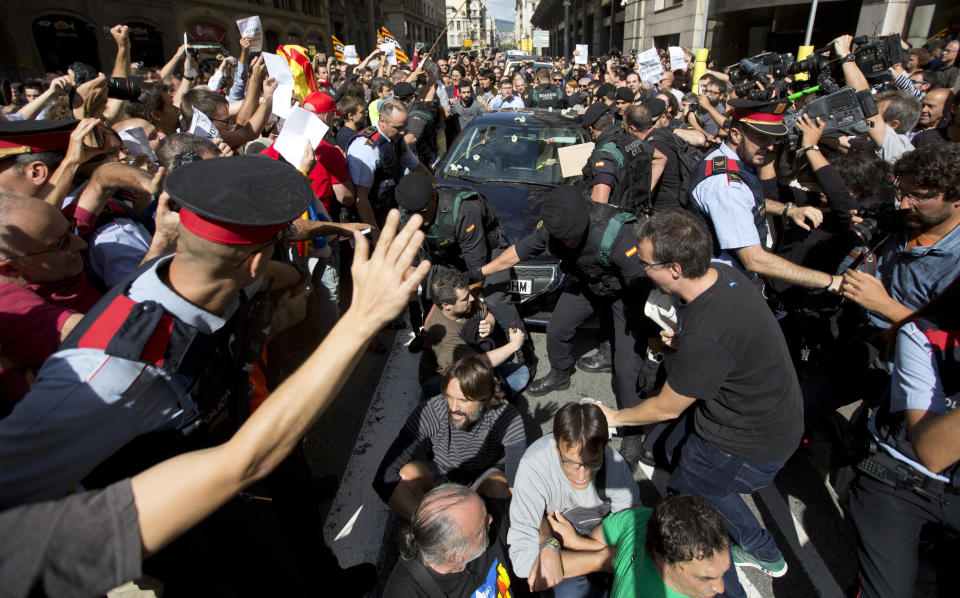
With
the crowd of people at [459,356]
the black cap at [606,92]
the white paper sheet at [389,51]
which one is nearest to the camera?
the crowd of people at [459,356]

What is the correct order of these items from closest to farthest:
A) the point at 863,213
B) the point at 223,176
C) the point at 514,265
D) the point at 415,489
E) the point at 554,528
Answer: the point at 223,176 < the point at 554,528 < the point at 415,489 < the point at 863,213 < the point at 514,265

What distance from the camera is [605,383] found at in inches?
169

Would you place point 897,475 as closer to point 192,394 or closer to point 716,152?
point 716,152

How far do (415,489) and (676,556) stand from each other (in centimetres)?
137

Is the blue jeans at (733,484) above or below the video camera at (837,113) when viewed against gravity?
below

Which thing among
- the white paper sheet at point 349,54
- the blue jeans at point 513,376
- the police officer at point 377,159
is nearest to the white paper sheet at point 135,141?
the police officer at point 377,159

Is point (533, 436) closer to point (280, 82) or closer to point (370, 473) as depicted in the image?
point (370, 473)

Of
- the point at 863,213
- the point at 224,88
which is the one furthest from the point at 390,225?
the point at 224,88

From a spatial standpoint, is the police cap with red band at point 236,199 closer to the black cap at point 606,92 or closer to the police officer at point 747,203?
the police officer at point 747,203

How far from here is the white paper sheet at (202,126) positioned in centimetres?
413

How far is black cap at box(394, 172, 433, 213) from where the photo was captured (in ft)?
11.9

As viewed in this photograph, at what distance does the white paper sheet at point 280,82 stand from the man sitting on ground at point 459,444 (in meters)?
3.08

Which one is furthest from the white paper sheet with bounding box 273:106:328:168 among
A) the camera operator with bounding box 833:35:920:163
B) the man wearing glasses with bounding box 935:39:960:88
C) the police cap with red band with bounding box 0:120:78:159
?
the man wearing glasses with bounding box 935:39:960:88

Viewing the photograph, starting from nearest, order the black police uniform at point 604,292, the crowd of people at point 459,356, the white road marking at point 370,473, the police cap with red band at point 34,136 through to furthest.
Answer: the crowd of people at point 459,356
the police cap with red band at point 34,136
the white road marking at point 370,473
the black police uniform at point 604,292
